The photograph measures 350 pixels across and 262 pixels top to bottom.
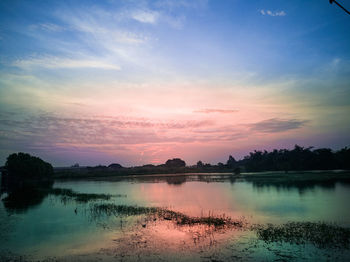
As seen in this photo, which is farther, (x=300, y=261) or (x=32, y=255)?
(x=32, y=255)

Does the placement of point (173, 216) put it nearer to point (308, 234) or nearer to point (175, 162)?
point (308, 234)

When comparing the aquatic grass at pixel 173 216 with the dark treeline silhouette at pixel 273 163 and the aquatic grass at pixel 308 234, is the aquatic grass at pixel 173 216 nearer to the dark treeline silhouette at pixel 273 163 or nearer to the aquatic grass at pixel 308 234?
the aquatic grass at pixel 308 234

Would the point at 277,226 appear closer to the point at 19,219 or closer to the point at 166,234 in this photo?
the point at 166,234

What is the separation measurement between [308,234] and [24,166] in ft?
277

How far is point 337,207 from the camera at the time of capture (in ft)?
84.4

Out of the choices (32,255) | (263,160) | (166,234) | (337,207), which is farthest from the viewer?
(263,160)

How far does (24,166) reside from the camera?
78875 millimetres

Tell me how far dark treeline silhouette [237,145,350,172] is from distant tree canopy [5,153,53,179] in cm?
9581

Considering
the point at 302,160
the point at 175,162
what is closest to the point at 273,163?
the point at 302,160

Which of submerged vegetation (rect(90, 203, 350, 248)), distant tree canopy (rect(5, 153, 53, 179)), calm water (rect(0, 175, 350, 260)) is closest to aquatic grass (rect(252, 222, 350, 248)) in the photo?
submerged vegetation (rect(90, 203, 350, 248))

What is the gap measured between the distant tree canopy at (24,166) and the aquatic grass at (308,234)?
3188 inches

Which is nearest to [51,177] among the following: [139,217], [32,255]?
[139,217]

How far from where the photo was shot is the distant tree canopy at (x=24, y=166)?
7894cm

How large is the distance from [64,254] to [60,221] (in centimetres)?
1036
